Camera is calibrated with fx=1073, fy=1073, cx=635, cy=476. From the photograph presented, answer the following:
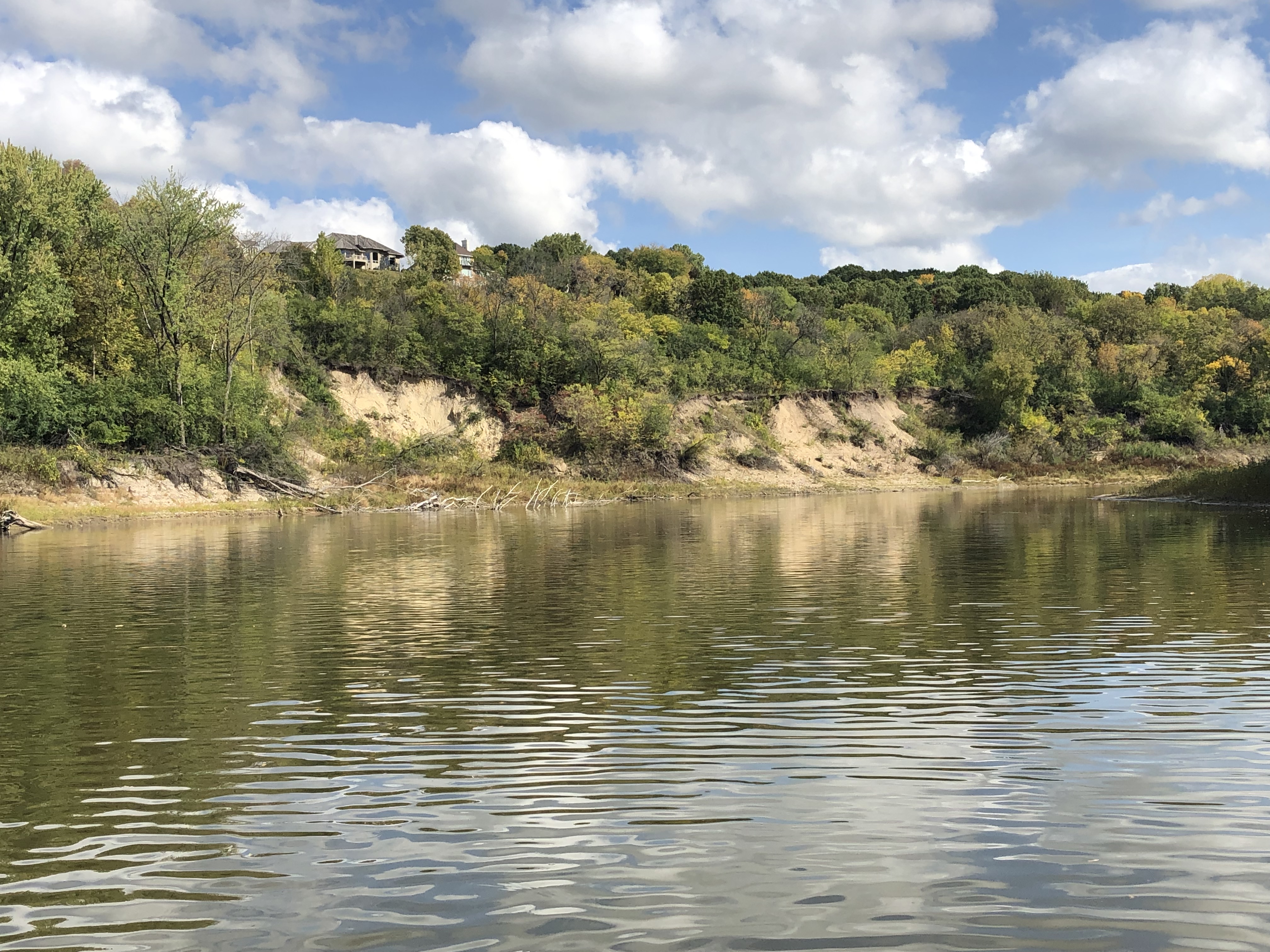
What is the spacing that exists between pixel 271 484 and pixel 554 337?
28497 millimetres

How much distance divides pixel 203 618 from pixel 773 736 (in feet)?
41.1

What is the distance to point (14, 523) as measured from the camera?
44094 mm

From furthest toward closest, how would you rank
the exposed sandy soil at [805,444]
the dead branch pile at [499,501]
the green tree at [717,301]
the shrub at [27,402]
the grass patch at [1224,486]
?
the green tree at [717,301] → the exposed sandy soil at [805,444] → the dead branch pile at [499,501] → the shrub at [27,402] → the grass patch at [1224,486]

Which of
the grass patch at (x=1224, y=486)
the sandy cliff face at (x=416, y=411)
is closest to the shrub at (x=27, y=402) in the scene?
the sandy cliff face at (x=416, y=411)

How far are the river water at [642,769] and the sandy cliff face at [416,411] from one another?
5386 cm

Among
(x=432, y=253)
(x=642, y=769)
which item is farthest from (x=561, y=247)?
(x=642, y=769)

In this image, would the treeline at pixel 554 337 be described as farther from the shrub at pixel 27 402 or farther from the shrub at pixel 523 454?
the shrub at pixel 523 454

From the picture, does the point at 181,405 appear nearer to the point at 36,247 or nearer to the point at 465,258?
the point at 36,247

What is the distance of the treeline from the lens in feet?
187

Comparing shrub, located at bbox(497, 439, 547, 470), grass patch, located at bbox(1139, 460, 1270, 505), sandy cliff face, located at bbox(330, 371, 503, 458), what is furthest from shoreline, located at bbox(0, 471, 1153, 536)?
sandy cliff face, located at bbox(330, 371, 503, 458)

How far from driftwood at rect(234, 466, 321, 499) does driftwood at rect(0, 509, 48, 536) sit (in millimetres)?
15591

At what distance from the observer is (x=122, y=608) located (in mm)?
20562

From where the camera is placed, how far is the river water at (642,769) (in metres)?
6.42

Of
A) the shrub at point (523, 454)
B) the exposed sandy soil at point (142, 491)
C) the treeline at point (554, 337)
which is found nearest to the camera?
the exposed sandy soil at point (142, 491)
